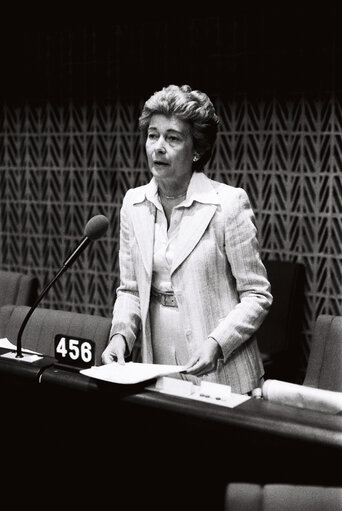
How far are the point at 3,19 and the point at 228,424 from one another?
4.75 m

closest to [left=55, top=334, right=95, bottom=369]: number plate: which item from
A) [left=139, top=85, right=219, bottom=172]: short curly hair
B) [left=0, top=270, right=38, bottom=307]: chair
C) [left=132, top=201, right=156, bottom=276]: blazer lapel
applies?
[left=132, top=201, right=156, bottom=276]: blazer lapel

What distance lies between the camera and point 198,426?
1.66 meters

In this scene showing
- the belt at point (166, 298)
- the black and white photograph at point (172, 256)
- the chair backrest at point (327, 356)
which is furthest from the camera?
the chair backrest at point (327, 356)

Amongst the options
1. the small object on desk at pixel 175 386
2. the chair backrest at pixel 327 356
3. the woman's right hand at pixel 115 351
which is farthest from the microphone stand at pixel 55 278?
the chair backrest at pixel 327 356

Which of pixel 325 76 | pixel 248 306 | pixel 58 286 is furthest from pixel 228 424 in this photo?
pixel 58 286

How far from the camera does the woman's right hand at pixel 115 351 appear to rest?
2.22m

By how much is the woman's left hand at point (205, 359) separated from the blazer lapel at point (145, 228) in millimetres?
350

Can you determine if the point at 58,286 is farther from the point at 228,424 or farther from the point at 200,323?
the point at 228,424

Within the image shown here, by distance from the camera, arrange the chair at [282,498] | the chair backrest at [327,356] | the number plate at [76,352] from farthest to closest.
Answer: the chair backrest at [327,356] → the number plate at [76,352] → the chair at [282,498]

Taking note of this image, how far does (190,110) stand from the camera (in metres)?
2.39

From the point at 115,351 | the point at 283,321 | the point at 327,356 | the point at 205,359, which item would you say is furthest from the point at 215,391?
the point at 283,321

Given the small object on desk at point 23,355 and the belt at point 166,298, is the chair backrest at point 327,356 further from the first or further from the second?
the small object on desk at point 23,355

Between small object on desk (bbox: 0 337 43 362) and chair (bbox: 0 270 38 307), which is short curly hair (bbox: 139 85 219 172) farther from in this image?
chair (bbox: 0 270 38 307)

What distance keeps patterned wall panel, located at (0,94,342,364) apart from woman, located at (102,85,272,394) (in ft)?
7.77
